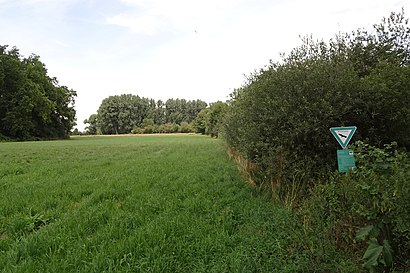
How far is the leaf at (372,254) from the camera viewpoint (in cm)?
277

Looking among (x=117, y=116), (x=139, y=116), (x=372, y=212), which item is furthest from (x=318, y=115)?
(x=139, y=116)

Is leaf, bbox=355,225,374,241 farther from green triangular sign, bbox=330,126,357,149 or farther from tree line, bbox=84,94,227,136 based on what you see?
tree line, bbox=84,94,227,136

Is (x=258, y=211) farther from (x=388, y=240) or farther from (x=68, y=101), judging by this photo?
(x=68, y=101)

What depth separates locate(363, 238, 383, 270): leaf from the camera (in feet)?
9.10

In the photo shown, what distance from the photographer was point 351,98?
18.5ft

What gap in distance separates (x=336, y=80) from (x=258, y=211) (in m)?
3.04

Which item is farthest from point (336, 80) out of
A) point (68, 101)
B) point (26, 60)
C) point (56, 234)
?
point (26, 60)

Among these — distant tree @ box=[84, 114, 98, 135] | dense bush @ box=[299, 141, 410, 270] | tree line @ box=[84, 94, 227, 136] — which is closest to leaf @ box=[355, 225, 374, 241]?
dense bush @ box=[299, 141, 410, 270]

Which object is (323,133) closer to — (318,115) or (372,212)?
(318,115)

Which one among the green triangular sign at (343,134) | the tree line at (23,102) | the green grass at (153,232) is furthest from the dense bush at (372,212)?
the tree line at (23,102)

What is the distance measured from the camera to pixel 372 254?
283cm

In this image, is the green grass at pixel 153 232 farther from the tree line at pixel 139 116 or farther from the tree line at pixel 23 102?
the tree line at pixel 139 116

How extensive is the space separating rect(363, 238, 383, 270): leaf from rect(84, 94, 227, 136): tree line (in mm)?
93926

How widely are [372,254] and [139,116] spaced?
115394 millimetres
